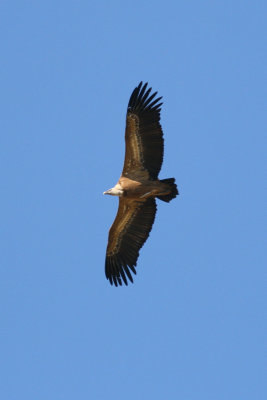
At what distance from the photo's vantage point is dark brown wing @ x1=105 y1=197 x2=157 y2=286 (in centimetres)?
2261

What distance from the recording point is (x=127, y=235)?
22.9 metres

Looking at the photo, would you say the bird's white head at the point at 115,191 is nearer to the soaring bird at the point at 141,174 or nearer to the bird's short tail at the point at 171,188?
the soaring bird at the point at 141,174

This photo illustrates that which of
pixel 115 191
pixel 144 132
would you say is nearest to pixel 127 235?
pixel 115 191

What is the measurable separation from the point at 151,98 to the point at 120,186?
2.52m

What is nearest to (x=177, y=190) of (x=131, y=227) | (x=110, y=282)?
(x=131, y=227)

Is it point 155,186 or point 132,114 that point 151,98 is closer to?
point 132,114

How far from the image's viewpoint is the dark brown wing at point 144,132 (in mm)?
21625

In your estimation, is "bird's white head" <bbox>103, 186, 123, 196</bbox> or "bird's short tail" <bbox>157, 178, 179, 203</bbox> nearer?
"bird's short tail" <bbox>157, 178, 179, 203</bbox>


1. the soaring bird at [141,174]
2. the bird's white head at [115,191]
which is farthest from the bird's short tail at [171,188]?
the bird's white head at [115,191]

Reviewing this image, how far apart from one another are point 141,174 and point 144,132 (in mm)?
1152

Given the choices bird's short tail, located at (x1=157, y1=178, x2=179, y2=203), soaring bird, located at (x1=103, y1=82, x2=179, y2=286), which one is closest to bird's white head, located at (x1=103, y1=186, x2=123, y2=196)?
soaring bird, located at (x1=103, y1=82, x2=179, y2=286)

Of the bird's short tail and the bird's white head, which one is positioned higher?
the bird's white head

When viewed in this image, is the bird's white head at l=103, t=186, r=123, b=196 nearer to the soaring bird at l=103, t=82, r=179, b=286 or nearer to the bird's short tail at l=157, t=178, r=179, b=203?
the soaring bird at l=103, t=82, r=179, b=286

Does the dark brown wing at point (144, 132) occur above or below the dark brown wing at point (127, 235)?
above
